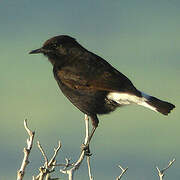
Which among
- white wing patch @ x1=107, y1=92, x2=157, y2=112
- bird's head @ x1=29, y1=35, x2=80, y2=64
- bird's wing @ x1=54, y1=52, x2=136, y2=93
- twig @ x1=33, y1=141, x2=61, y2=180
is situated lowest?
twig @ x1=33, y1=141, x2=61, y2=180

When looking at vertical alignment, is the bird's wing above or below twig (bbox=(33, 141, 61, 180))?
above

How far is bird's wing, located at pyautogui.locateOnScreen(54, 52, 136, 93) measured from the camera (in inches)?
321

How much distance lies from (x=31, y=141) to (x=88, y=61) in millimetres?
3898

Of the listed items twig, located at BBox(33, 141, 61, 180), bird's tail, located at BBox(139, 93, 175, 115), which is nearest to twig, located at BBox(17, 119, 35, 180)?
twig, located at BBox(33, 141, 61, 180)

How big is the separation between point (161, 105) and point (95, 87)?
45.6 inches

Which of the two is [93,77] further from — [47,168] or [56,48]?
[47,168]

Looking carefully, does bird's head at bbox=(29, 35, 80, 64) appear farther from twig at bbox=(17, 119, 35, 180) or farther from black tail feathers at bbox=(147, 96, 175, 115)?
twig at bbox=(17, 119, 35, 180)

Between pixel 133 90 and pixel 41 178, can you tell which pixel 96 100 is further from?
pixel 41 178

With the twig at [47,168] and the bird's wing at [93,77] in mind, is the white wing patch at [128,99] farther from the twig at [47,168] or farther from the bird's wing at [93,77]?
the twig at [47,168]

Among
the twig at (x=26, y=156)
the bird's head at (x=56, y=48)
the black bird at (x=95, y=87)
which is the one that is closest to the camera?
the twig at (x=26, y=156)

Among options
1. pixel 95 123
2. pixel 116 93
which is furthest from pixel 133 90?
pixel 95 123

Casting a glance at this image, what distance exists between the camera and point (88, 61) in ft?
28.1

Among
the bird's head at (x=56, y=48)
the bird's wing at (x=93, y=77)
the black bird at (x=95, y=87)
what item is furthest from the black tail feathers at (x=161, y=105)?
the bird's head at (x=56, y=48)

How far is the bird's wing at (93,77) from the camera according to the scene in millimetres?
8156
